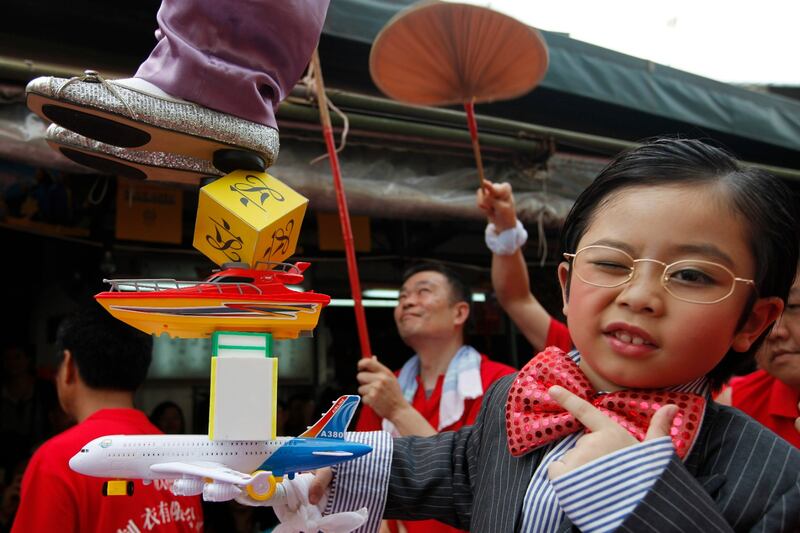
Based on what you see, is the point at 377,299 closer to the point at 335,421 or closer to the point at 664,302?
the point at 335,421

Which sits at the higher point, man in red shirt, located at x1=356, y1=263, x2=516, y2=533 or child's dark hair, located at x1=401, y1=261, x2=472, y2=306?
child's dark hair, located at x1=401, y1=261, x2=472, y2=306

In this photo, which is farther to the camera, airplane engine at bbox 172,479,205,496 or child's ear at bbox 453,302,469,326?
child's ear at bbox 453,302,469,326

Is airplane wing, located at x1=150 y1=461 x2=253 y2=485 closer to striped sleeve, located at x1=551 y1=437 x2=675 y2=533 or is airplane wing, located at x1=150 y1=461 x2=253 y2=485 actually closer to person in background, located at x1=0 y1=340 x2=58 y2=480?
striped sleeve, located at x1=551 y1=437 x2=675 y2=533

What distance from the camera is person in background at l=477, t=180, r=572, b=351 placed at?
256 centimetres

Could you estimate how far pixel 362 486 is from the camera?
50.4 inches

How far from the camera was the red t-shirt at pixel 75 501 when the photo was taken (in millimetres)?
1856

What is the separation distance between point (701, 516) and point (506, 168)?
8.11 feet

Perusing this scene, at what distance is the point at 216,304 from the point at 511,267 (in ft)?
5.81

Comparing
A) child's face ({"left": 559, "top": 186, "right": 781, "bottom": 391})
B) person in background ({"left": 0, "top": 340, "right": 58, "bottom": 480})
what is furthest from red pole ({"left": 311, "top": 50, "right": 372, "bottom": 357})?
person in background ({"left": 0, "top": 340, "right": 58, "bottom": 480})

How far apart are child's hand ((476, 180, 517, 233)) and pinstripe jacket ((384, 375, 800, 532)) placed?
1.23 m

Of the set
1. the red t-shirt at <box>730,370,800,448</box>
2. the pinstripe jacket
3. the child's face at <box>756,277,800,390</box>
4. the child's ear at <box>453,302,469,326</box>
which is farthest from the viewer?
the child's ear at <box>453,302,469,326</box>

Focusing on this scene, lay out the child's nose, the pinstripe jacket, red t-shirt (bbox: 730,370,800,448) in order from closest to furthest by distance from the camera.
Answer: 1. the pinstripe jacket
2. the child's nose
3. red t-shirt (bbox: 730,370,800,448)

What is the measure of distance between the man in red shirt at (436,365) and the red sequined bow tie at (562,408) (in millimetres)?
1276

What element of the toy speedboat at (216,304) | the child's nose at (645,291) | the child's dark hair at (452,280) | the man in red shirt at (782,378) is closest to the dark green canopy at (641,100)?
the child's dark hair at (452,280)
